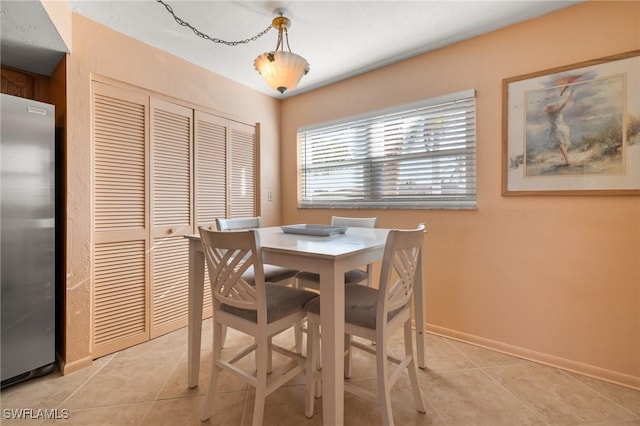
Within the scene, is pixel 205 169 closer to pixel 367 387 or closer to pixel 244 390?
pixel 244 390

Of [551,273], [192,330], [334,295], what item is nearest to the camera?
[334,295]

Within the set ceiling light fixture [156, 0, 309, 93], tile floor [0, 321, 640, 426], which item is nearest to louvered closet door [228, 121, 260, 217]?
ceiling light fixture [156, 0, 309, 93]

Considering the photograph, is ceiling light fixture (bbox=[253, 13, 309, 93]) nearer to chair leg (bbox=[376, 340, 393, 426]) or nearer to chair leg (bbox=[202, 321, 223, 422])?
chair leg (bbox=[202, 321, 223, 422])

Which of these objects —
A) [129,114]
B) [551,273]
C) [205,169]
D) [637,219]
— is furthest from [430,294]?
[129,114]

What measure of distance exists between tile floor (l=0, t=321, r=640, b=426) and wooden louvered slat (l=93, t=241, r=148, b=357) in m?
0.18

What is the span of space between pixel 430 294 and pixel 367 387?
40.2 inches

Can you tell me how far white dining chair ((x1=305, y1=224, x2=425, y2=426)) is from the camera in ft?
4.21

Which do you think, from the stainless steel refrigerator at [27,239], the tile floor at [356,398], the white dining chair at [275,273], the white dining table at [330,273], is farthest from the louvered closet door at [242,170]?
the white dining table at [330,273]

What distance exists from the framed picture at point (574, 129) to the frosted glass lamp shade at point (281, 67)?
1.50m

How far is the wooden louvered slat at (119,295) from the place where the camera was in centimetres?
211

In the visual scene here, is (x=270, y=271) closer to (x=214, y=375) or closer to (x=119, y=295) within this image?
(x=214, y=375)

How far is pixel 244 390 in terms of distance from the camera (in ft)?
5.72

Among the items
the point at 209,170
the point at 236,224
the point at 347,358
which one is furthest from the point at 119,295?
the point at 347,358

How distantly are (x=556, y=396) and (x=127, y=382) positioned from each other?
8.34 feet
